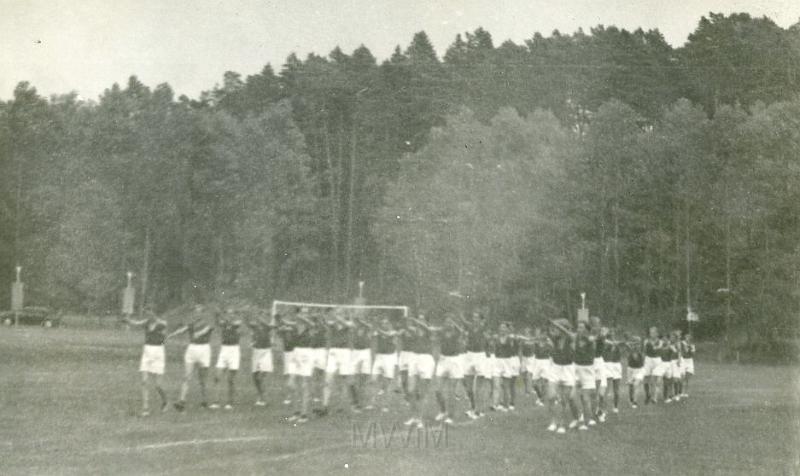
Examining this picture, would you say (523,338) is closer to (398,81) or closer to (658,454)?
(658,454)

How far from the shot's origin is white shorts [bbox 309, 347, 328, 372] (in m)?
22.9

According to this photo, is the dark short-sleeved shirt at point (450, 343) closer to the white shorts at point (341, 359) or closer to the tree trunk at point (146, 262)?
the white shorts at point (341, 359)

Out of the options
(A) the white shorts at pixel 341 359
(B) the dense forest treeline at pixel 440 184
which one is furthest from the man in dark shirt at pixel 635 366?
(B) the dense forest treeline at pixel 440 184

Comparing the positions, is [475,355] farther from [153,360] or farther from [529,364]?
[153,360]

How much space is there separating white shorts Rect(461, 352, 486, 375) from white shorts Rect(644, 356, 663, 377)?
285 inches

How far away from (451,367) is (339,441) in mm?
4366

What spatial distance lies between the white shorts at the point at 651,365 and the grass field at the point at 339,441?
4.92 ft

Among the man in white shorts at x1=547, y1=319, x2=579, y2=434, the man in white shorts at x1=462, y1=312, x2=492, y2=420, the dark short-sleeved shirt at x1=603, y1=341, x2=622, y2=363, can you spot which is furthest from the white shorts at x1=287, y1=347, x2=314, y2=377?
the dark short-sleeved shirt at x1=603, y1=341, x2=622, y2=363

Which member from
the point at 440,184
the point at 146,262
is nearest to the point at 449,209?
the point at 440,184

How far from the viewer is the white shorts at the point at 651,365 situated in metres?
29.7

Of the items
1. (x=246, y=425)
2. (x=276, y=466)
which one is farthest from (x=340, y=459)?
(x=246, y=425)

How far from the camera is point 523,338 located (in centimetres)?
2820

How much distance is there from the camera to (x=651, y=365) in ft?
97.7

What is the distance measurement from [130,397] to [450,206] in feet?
120
